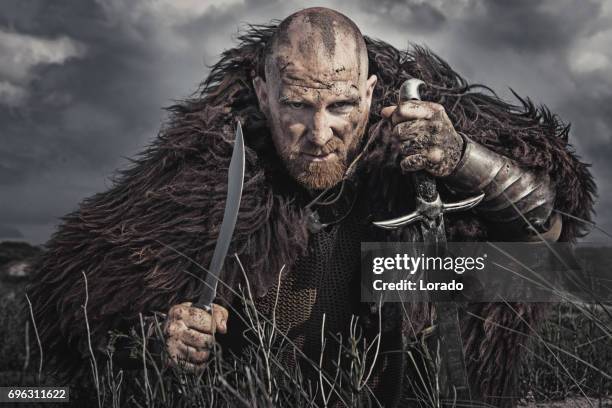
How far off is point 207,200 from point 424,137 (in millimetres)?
789

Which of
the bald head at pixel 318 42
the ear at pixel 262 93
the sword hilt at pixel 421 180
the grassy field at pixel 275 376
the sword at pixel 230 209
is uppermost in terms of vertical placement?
the bald head at pixel 318 42

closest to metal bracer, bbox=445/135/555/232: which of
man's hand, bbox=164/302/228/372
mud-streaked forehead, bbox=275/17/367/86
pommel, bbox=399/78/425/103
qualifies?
pommel, bbox=399/78/425/103

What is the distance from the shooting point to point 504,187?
95.7 inches

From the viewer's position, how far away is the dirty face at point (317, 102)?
2.33 metres

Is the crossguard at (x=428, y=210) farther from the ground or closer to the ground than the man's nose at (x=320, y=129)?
closer to the ground

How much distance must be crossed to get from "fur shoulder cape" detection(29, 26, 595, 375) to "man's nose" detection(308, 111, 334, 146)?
0.23 m

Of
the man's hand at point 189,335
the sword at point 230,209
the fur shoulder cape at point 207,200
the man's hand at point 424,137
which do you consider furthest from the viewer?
the fur shoulder cape at point 207,200

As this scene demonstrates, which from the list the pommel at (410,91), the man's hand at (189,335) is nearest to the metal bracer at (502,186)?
the pommel at (410,91)

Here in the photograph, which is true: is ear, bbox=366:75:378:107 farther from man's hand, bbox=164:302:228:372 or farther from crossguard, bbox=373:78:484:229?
man's hand, bbox=164:302:228:372

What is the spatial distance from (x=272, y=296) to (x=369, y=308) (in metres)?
0.37

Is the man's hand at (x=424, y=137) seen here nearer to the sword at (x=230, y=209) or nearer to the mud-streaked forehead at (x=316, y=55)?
the mud-streaked forehead at (x=316, y=55)

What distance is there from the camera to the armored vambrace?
7.83ft

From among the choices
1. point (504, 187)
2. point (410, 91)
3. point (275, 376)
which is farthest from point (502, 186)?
point (275, 376)

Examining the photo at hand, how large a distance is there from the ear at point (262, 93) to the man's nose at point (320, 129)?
24cm
